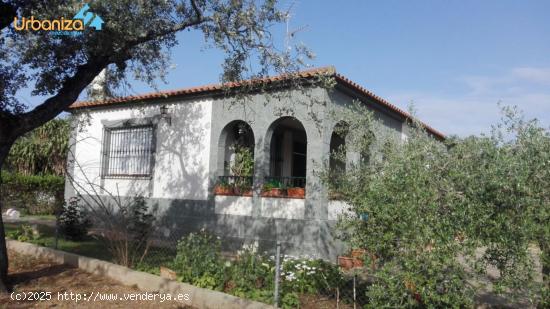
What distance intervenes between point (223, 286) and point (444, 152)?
3.41 metres

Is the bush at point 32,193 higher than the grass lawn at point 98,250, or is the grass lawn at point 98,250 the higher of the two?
the bush at point 32,193

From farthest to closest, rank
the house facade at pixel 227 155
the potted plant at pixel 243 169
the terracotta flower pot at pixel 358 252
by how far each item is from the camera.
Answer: the potted plant at pixel 243 169 < the house facade at pixel 227 155 < the terracotta flower pot at pixel 358 252

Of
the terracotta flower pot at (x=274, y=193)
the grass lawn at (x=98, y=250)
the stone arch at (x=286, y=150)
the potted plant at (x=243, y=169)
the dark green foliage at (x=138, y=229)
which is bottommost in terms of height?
the grass lawn at (x=98, y=250)

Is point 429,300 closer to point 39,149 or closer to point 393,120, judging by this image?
point 393,120

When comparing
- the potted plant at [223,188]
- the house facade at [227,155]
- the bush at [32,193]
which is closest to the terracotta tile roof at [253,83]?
the house facade at [227,155]

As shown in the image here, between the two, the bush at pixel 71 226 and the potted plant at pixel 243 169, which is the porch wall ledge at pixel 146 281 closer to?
the bush at pixel 71 226

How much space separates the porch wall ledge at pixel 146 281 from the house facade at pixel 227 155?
1348 mm

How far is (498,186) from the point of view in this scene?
12.5 ft

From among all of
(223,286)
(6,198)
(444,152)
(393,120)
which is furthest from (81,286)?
(6,198)

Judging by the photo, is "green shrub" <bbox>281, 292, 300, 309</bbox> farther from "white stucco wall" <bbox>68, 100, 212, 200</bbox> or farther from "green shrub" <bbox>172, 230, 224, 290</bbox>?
"white stucco wall" <bbox>68, 100, 212, 200</bbox>

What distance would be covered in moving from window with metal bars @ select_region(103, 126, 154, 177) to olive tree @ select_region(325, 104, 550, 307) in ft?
29.0

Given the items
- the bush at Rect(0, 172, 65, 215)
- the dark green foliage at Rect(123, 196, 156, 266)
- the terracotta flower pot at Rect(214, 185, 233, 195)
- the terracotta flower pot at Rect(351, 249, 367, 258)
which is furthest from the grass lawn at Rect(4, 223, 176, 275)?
the bush at Rect(0, 172, 65, 215)

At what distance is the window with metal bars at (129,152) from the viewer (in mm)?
12242

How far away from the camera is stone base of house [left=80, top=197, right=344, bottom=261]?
351 inches
